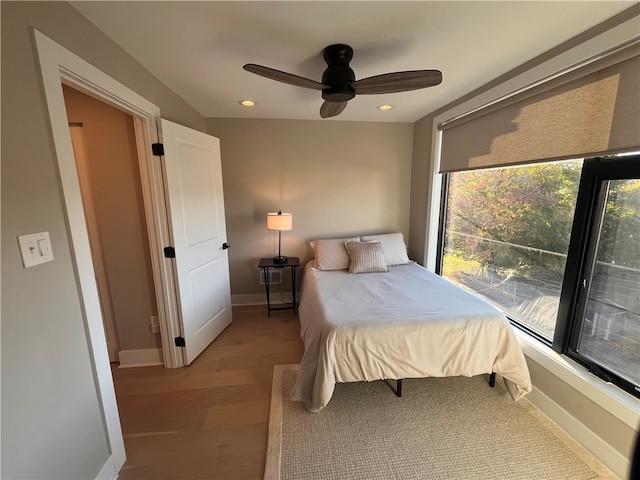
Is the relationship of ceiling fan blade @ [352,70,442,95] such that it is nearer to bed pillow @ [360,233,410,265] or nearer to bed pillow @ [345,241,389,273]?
bed pillow @ [345,241,389,273]

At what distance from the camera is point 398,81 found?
4.85 feet

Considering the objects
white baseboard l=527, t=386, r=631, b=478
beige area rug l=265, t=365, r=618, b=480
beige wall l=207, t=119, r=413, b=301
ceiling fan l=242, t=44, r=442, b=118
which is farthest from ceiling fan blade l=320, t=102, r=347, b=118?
white baseboard l=527, t=386, r=631, b=478

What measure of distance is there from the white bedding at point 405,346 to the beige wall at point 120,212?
4.77 feet

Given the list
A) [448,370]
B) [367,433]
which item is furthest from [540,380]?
[367,433]

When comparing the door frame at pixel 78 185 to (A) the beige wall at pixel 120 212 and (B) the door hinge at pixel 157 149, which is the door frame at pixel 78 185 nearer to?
(B) the door hinge at pixel 157 149

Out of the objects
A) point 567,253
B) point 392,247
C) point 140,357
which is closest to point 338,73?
point 567,253

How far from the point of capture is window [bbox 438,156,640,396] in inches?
54.9

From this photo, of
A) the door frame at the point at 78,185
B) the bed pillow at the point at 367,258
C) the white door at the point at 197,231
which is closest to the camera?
the door frame at the point at 78,185

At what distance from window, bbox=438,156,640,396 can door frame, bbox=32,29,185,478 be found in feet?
8.84

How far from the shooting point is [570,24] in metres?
1.33

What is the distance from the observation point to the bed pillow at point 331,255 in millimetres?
2852

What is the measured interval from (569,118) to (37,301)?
2757 mm

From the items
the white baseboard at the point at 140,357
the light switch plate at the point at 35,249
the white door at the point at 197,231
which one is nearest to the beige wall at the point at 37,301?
the light switch plate at the point at 35,249

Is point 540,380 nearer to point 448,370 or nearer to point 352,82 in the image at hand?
point 448,370
